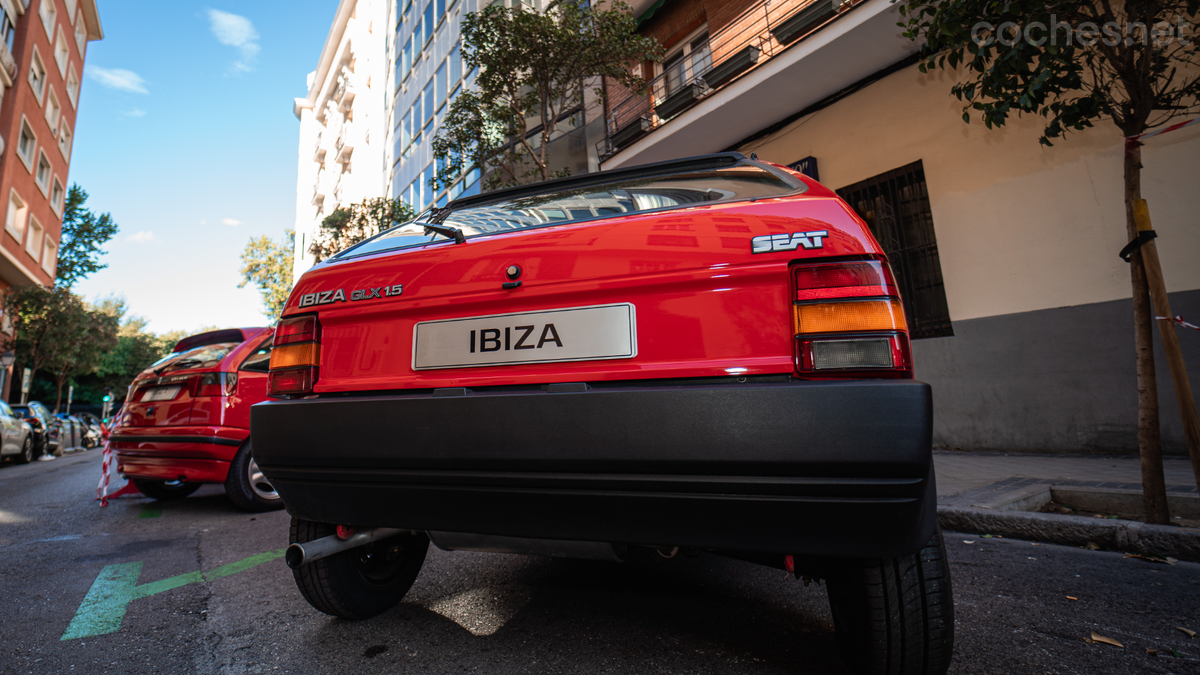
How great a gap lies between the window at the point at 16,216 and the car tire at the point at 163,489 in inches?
755

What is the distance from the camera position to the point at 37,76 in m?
21.1

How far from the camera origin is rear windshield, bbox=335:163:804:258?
1.75 m

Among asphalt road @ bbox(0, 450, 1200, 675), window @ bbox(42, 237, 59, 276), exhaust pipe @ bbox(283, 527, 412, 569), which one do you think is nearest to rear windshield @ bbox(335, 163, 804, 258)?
exhaust pipe @ bbox(283, 527, 412, 569)

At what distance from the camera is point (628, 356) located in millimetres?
1470

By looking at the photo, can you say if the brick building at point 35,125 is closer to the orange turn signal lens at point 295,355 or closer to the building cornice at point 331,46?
the building cornice at point 331,46

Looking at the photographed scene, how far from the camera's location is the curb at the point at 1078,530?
2.89 meters

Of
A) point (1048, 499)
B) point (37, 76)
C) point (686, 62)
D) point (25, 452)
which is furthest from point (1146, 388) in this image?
point (37, 76)

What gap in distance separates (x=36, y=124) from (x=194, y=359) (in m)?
24.4

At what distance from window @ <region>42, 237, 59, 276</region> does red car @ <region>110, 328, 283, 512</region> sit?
24418 millimetres

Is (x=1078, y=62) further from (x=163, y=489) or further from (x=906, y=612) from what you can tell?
(x=163, y=489)

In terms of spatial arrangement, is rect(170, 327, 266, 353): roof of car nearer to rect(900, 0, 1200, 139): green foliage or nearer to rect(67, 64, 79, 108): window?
rect(900, 0, 1200, 139): green foliage

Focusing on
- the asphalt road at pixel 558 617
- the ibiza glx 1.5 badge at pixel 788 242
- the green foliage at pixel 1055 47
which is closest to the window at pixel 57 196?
the asphalt road at pixel 558 617

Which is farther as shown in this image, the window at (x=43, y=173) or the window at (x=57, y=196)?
the window at (x=57, y=196)

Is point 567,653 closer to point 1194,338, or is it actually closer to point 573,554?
point 573,554
